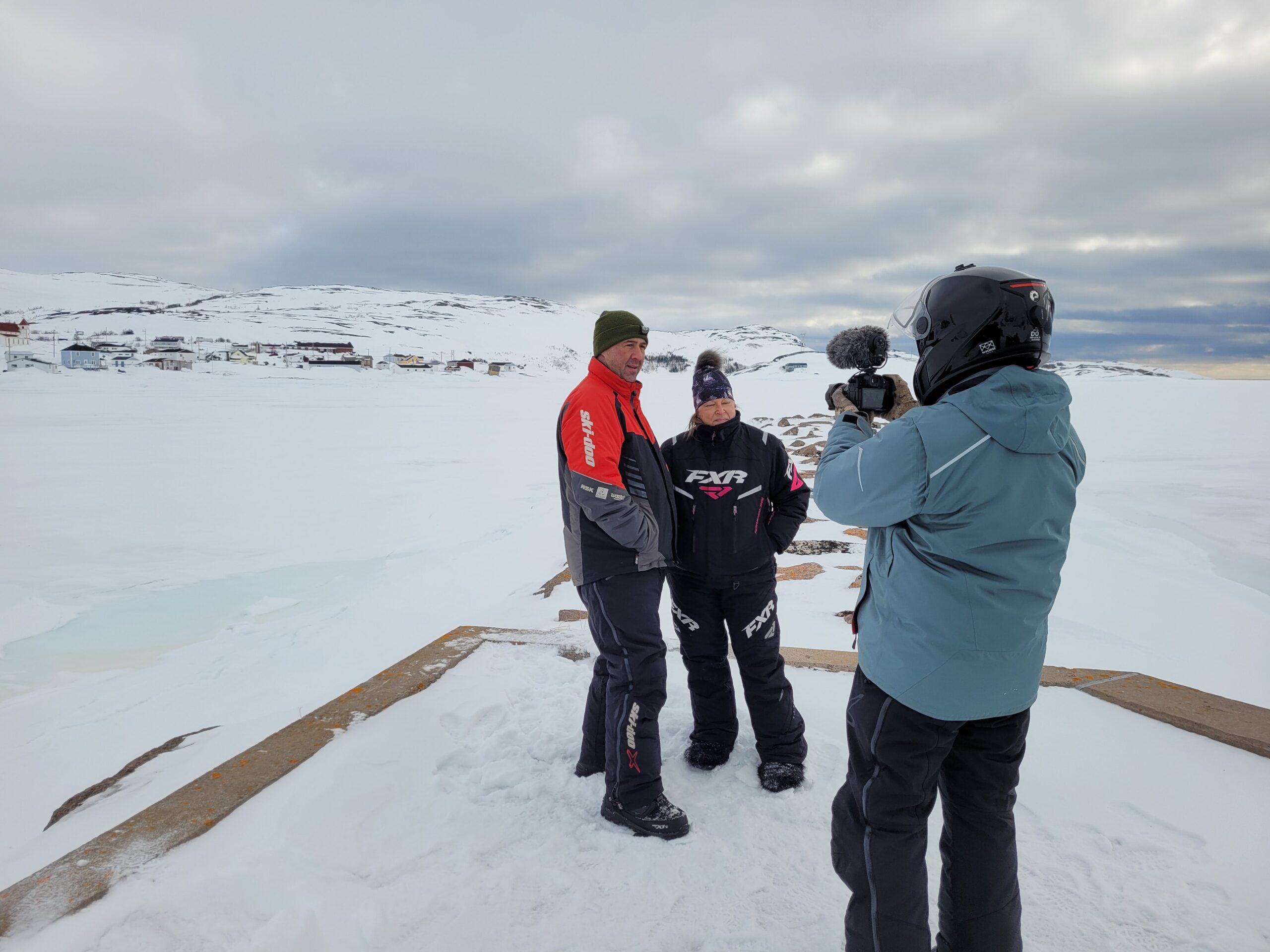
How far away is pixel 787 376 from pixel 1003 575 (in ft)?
178

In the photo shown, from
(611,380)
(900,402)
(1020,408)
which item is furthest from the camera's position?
(611,380)

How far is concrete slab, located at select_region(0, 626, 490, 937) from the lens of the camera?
1837mm

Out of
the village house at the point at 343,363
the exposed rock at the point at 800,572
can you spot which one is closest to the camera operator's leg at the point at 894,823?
the exposed rock at the point at 800,572

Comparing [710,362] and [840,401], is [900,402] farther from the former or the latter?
[710,362]

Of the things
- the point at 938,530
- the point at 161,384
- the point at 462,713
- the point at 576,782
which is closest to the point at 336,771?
the point at 462,713

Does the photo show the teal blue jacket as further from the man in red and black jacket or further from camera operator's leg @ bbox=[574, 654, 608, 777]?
camera operator's leg @ bbox=[574, 654, 608, 777]

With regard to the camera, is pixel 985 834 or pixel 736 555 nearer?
pixel 985 834

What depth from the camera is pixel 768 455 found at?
8.86 ft

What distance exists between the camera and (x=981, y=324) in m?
1.47

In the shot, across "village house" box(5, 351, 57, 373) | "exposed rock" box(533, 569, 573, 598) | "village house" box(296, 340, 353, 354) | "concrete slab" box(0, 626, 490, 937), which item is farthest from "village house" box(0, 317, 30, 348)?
"concrete slab" box(0, 626, 490, 937)

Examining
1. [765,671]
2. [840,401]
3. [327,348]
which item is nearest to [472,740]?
[765,671]

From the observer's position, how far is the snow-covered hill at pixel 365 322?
78875mm

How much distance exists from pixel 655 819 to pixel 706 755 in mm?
491

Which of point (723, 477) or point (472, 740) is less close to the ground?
point (723, 477)
